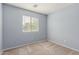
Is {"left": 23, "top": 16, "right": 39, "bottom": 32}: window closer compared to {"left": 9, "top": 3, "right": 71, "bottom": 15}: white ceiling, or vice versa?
{"left": 9, "top": 3, "right": 71, "bottom": 15}: white ceiling

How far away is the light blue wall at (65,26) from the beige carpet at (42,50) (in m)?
0.11

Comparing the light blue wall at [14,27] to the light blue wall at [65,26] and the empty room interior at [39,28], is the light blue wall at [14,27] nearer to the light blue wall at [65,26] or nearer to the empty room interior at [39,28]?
the empty room interior at [39,28]

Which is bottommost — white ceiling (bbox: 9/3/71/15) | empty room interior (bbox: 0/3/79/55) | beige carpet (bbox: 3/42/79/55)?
beige carpet (bbox: 3/42/79/55)

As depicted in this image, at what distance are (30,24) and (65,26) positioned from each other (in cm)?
69

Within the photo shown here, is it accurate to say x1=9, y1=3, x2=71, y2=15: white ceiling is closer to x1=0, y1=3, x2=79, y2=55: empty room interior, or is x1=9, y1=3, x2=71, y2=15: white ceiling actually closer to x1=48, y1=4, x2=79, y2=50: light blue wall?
x1=0, y1=3, x2=79, y2=55: empty room interior

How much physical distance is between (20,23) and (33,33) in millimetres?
332

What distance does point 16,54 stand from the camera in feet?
4.65

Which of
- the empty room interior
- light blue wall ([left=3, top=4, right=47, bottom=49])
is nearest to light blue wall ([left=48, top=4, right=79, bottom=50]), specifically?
the empty room interior

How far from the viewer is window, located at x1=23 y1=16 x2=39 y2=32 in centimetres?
151

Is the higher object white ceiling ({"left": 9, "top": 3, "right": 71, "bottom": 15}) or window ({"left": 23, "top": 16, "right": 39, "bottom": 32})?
white ceiling ({"left": 9, "top": 3, "right": 71, "bottom": 15})

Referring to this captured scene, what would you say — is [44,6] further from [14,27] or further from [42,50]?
[42,50]

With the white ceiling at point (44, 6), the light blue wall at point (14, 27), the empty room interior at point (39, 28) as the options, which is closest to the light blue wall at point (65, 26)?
the empty room interior at point (39, 28)
